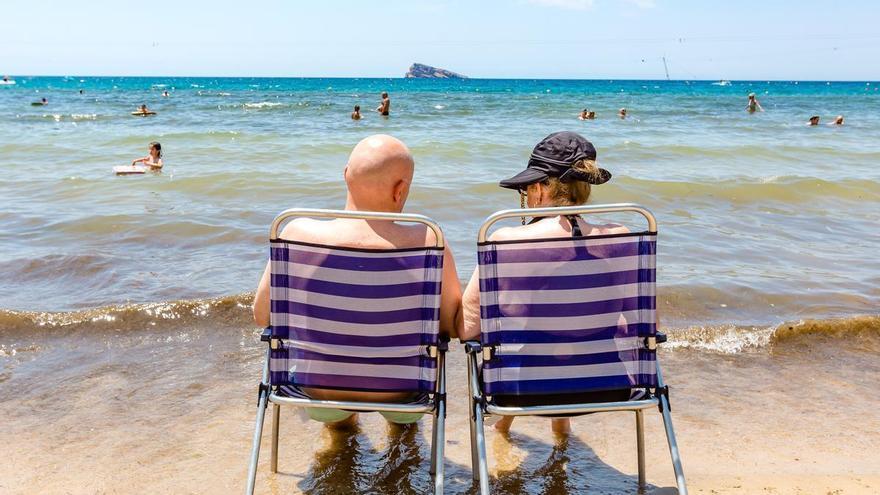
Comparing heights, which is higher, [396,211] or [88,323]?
[396,211]

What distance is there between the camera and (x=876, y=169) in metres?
13.4

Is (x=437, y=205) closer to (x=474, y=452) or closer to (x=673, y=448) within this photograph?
(x=474, y=452)

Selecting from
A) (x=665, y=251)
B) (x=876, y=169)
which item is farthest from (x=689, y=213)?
(x=876, y=169)

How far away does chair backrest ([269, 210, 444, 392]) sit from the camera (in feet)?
8.06

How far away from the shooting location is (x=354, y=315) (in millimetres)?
2496

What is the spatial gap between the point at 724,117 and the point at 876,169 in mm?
17385

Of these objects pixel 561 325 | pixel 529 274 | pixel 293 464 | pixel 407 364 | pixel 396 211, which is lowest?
pixel 293 464

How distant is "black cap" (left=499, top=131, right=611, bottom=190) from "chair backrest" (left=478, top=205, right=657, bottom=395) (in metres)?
0.30

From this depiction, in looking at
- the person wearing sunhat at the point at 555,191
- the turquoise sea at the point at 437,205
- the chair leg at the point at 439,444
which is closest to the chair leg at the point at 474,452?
the chair leg at the point at 439,444

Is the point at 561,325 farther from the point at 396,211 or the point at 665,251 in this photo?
A: the point at 665,251

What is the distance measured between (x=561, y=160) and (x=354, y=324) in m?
0.97

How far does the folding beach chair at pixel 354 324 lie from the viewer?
2.46 meters

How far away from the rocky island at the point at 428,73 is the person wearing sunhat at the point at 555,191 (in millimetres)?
158185

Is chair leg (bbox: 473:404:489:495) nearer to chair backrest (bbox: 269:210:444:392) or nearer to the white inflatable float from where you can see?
chair backrest (bbox: 269:210:444:392)
